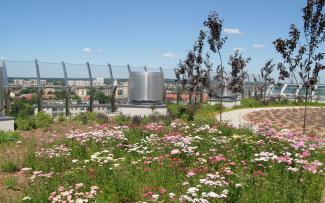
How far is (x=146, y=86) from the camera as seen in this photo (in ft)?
69.3

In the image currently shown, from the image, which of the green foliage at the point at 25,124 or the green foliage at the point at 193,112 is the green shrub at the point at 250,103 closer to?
the green foliage at the point at 193,112

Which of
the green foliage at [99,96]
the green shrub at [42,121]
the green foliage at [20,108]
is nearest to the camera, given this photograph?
the green shrub at [42,121]

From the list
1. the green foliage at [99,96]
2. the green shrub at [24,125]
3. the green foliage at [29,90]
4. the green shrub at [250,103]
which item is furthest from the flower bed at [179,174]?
the green shrub at [250,103]

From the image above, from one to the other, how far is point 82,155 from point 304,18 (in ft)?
31.3

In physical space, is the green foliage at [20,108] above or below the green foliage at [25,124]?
above

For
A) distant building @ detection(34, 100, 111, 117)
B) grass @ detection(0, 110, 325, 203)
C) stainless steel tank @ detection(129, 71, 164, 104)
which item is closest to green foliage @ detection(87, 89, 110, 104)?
distant building @ detection(34, 100, 111, 117)

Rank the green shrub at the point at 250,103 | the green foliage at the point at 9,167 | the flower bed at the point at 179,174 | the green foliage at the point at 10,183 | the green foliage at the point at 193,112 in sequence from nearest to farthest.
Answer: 1. the flower bed at the point at 179,174
2. the green foliage at the point at 10,183
3. the green foliage at the point at 9,167
4. the green foliage at the point at 193,112
5. the green shrub at the point at 250,103

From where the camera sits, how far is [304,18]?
14.6m

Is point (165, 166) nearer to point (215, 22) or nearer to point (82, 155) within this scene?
point (82, 155)

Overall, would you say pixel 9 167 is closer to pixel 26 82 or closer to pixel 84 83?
pixel 26 82

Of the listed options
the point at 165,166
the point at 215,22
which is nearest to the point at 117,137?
the point at 165,166

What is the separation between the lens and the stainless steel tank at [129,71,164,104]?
2111cm

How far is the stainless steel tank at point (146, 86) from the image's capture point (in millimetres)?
21109

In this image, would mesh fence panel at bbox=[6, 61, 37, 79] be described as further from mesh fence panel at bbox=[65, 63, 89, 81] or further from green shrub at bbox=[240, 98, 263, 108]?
green shrub at bbox=[240, 98, 263, 108]
